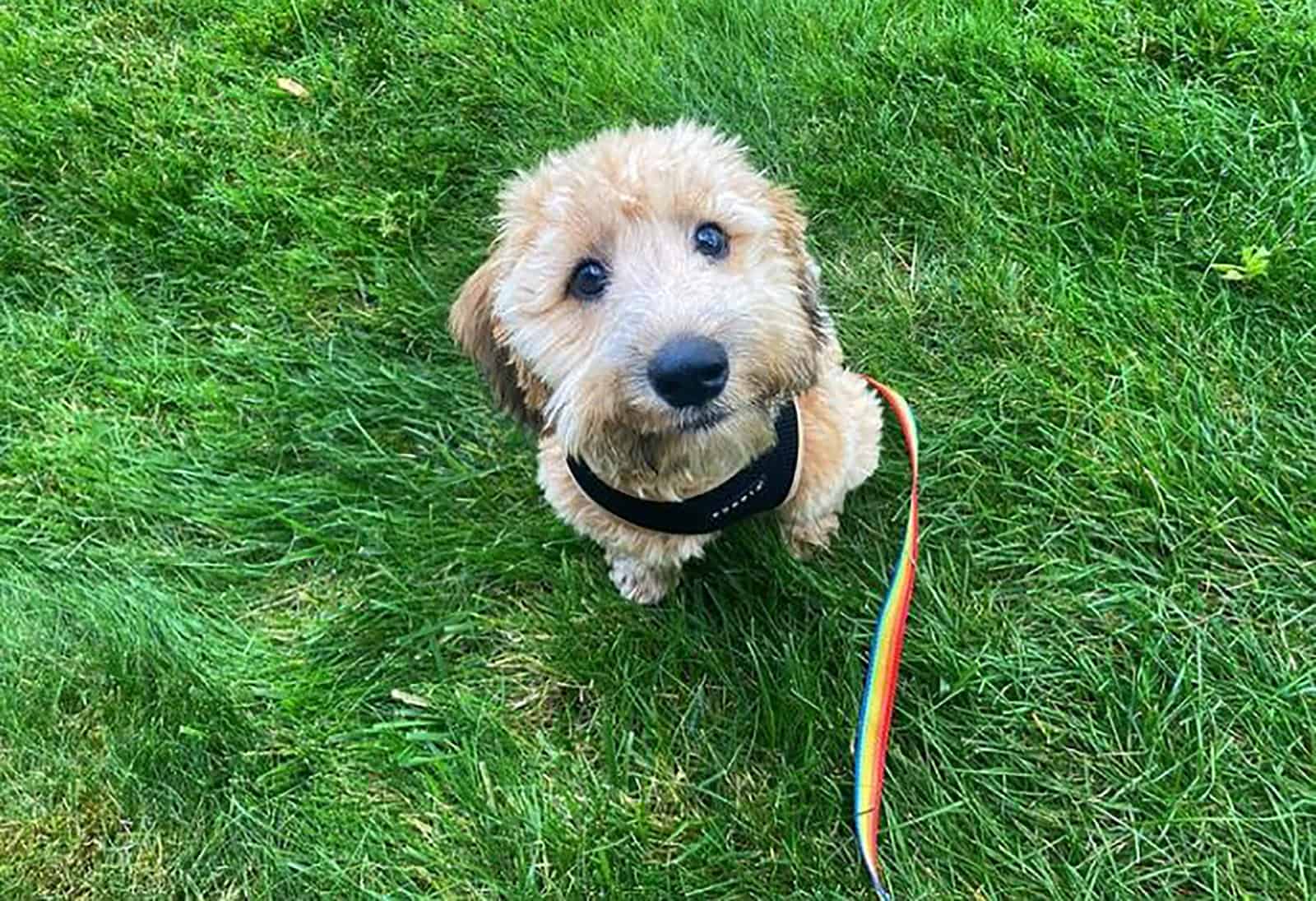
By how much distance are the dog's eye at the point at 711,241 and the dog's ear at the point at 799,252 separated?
0.15 m

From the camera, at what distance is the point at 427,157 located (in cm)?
407

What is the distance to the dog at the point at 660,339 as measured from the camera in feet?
7.18

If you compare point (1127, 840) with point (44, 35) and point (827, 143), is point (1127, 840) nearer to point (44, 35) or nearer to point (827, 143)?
point (827, 143)

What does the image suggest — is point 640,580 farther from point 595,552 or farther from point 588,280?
point 588,280

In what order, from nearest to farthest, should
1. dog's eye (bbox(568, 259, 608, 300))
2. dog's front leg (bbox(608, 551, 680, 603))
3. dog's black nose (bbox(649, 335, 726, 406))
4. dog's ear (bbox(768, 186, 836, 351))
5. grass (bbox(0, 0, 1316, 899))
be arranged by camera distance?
dog's black nose (bbox(649, 335, 726, 406)) → dog's eye (bbox(568, 259, 608, 300)) → dog's ear (bbox(768, 186, 836, 351)) → grass (bbox(0, 0, 1316, 899)) → dog's front leg (bbox(608, 551, 680, 603))

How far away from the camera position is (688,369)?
2105mm

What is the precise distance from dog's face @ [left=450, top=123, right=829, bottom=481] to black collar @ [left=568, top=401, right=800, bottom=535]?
0.12 m

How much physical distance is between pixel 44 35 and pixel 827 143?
3.17 meters

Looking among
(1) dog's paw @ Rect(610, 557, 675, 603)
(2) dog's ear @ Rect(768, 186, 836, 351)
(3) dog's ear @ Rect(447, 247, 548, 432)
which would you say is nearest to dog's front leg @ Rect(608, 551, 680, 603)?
(1) dog's paw @ Rect(610, 557, 675, 603)

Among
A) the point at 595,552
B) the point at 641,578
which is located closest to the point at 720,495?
the point at 641,578

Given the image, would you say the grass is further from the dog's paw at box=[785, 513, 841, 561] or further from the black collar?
the black collar

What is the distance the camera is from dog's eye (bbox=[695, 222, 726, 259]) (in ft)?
7.95

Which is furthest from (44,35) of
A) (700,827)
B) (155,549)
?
(700,827)

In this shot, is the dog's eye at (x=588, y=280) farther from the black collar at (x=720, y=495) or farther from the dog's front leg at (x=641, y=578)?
the dog's front leg at (x=641, y=578)
